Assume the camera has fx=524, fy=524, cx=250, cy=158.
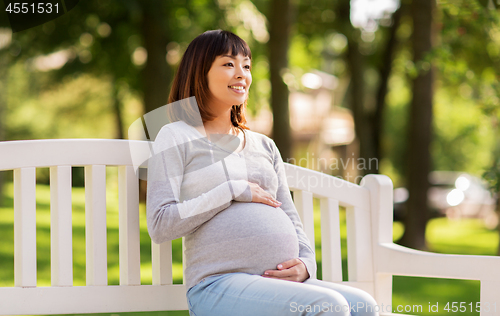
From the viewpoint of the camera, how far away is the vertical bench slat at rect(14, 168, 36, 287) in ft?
7.27

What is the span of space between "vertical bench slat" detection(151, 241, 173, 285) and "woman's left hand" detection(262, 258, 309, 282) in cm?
50

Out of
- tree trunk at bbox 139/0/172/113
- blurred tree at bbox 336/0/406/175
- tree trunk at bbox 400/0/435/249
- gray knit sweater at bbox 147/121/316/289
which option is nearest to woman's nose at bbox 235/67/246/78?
gray knit sweater at bbox 147/121/316/289

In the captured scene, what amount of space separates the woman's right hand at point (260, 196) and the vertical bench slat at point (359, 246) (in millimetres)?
649

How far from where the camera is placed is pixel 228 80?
2377 mm

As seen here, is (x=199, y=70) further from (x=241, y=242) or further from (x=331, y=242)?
(x=331, y=242)

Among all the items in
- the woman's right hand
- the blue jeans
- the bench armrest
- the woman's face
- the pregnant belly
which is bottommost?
the bench armrest

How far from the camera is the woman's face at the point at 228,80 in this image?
93.4 inches

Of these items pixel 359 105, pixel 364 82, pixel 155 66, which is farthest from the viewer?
pixel 364 82

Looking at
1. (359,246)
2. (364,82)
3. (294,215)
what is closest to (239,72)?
(294,215)

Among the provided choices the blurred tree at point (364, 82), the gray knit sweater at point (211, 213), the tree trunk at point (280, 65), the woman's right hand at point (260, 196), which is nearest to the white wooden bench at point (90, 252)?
the gray knit sweater at point (211, 213)

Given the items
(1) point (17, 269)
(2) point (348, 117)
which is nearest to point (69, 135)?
(2) point (348, 117)

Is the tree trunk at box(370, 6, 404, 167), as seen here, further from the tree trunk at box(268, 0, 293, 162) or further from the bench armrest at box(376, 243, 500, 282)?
the bench armrest at box(376, 243, 500, 282)

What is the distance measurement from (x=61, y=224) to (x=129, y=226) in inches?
11.3

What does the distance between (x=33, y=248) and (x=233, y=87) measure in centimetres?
112
